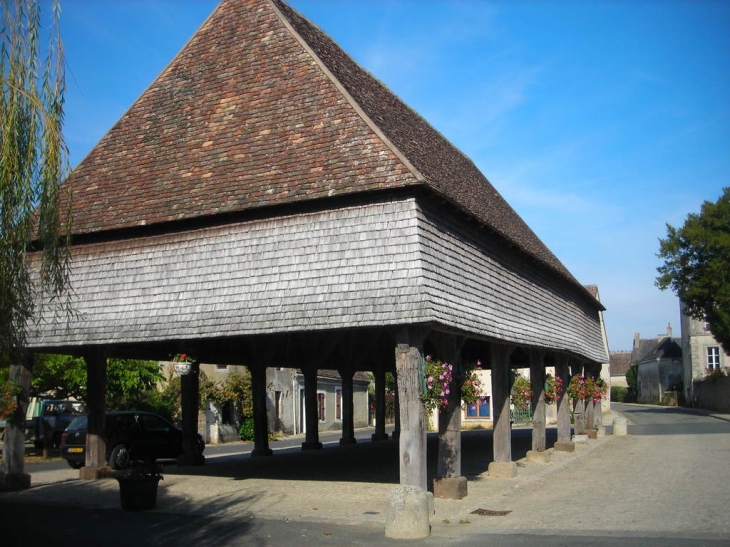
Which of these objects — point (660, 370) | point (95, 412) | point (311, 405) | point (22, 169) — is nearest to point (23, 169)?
point (22, 169)

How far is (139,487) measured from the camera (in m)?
11.6

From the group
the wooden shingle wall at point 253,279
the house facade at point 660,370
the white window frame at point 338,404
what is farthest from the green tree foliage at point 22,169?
the house facade at point 660,370

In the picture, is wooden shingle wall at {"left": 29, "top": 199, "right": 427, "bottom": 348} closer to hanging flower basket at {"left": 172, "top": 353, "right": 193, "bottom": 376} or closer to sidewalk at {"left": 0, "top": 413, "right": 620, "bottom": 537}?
hanging flower basket at {"left": 172, "top": 353, "right": 193, "bottom": 376}

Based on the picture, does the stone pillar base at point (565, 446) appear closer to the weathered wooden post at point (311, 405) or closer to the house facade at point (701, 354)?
the weathered wooden post at point (311, 405)

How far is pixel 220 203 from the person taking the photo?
43.0 ft

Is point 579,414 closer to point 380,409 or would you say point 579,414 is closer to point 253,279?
point 380,409

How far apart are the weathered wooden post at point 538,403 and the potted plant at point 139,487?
31.6ft

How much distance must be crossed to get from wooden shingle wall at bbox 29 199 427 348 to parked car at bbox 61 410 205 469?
5.18 m

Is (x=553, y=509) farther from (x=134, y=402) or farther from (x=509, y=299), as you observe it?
(x=134, y=402)

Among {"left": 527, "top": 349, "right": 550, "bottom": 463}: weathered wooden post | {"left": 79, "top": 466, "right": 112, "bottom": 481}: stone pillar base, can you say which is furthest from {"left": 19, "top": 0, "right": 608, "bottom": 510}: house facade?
{"left": 527, "top": 349, "right": 550, "bottom": 463}: weathered wooden post

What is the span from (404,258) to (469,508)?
3.93m

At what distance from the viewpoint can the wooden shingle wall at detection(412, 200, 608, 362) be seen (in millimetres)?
11727

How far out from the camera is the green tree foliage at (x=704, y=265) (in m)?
43.5

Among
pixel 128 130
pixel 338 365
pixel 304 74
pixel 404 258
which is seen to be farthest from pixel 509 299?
pixel 338 365
